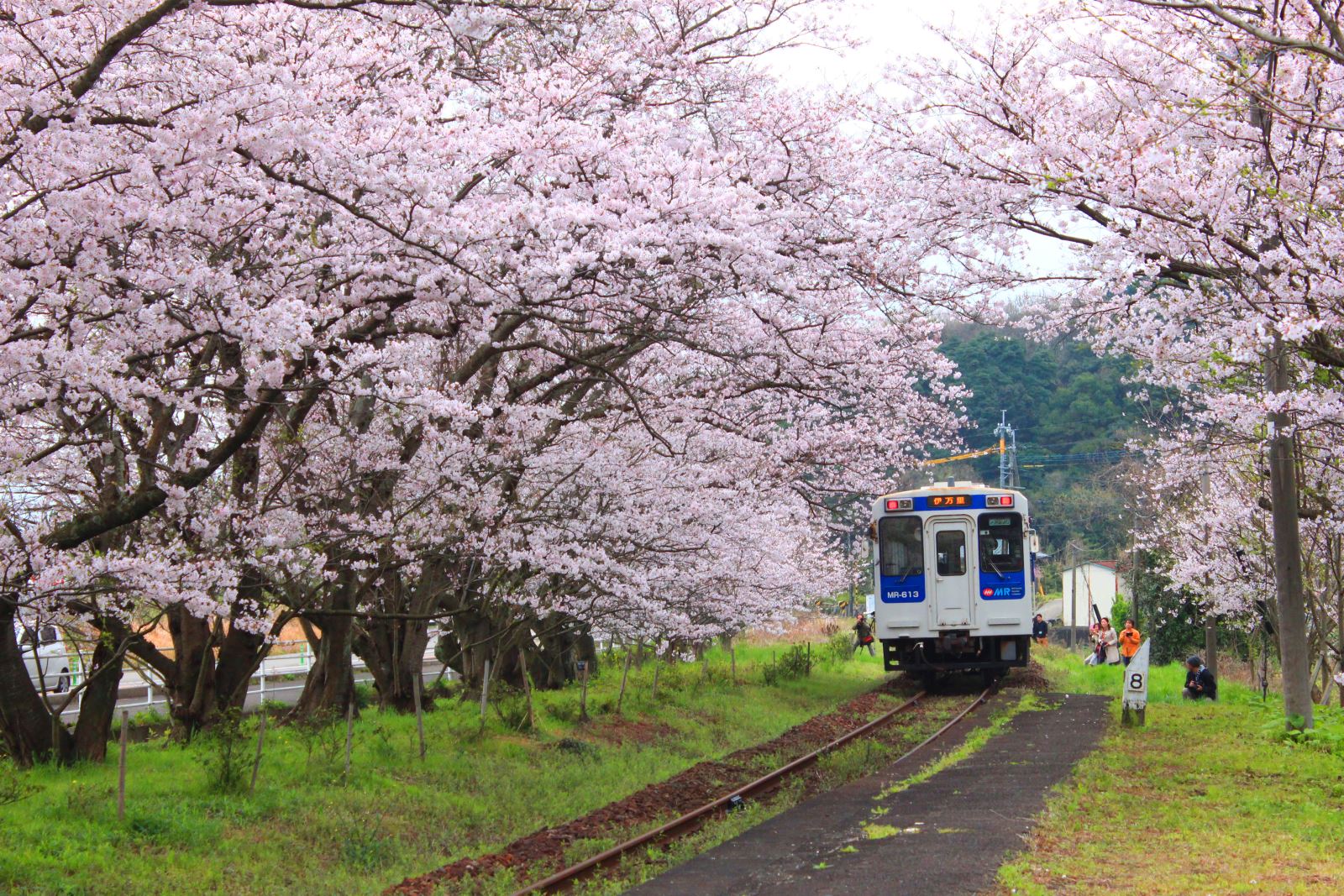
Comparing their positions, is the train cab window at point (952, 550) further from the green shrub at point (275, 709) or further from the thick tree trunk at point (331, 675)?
the green shrub at point (275, 709)

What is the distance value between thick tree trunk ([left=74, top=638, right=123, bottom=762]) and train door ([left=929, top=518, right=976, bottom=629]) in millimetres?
12405

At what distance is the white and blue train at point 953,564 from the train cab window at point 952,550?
13 mm

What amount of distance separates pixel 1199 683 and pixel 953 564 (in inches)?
154

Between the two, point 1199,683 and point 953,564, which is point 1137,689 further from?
point 953,564

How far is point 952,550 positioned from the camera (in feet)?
62.2

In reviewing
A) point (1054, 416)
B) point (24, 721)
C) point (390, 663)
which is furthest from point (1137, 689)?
point (1054, 416)

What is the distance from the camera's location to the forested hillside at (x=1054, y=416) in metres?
51.2

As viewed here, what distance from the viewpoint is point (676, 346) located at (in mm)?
13188

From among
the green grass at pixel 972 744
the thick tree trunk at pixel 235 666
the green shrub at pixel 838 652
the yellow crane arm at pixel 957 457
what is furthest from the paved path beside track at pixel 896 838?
the green shrub at pixel 838 652

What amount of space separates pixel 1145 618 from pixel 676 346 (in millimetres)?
26196

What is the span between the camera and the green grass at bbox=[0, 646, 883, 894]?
7.95 m

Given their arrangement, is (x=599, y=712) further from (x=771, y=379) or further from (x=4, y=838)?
(x=4, y=838)

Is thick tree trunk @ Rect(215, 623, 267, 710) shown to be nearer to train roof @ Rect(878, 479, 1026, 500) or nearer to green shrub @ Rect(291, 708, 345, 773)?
green shrub @ Rect(291, 708, 345, 773)

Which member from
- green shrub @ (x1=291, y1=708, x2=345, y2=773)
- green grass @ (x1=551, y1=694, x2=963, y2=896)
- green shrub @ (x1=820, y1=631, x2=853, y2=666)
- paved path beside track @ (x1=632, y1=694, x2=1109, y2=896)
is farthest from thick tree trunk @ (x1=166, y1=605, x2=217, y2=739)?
green shrub @ (x1=820, y1=631, x2=853, y2=666)
